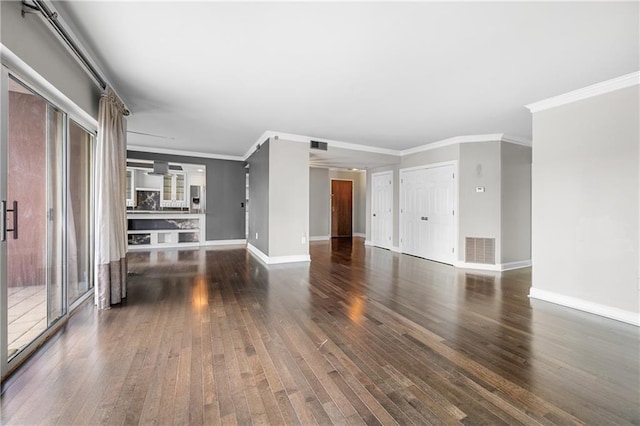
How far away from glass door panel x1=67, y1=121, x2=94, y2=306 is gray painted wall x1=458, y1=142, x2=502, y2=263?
233 inches

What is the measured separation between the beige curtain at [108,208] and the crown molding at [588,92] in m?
5.12

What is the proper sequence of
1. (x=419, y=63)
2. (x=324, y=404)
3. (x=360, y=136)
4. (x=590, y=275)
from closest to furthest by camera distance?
(x=324, y=404) → (x=419, y=63) → (x=590, y=275) → (x=360, y=136)

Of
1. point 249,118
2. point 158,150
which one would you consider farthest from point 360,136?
point 158,150

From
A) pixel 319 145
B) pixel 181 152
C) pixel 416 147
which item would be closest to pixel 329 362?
pixel 319 145

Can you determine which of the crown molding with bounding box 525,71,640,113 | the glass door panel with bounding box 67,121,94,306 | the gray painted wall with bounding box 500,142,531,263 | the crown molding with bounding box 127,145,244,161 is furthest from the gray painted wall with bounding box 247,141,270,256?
the gray painted wall with bounding box 500,142,531,263

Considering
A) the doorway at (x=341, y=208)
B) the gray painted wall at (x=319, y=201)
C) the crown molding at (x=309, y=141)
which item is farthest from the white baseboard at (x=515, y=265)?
the doorway at (x=341, y=208)

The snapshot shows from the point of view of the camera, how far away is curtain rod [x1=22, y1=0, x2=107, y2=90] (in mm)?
1819

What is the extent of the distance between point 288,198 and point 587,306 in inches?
177

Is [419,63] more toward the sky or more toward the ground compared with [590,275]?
more toward the sky

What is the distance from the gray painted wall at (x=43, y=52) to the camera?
1725mm

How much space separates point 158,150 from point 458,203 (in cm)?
729

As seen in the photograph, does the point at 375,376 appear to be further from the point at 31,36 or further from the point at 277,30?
the point at 31,36

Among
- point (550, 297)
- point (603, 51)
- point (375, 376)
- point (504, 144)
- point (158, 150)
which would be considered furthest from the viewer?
point (158, 150)

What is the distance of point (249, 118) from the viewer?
4523 millimetres
